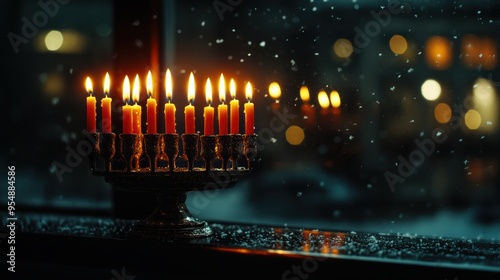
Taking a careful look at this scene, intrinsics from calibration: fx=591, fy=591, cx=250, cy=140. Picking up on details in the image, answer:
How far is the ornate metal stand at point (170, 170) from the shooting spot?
1488mm

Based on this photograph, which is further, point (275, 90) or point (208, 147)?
point (275, 90)

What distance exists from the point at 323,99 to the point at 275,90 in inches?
6.0

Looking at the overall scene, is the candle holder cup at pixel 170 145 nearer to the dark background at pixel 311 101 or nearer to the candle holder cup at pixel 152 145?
the candle holder cup at pixel 152 145

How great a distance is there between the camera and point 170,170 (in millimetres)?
1493

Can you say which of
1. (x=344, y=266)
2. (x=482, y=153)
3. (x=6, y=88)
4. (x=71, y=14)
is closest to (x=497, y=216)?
(x=482, y=153)

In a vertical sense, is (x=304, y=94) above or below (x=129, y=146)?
above

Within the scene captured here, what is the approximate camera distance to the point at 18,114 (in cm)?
221

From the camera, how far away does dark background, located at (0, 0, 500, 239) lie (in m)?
1.61

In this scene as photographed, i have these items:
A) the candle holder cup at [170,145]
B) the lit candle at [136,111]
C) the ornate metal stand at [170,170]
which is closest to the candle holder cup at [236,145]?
the ornate metal stand at [170,170]

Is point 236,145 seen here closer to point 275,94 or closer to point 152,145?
point 152,145

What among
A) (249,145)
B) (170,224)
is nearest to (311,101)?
(249,145)

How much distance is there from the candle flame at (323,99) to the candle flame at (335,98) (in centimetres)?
1

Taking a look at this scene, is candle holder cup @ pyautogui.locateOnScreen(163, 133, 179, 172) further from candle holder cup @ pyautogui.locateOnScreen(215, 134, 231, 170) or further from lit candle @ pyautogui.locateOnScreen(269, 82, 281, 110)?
lit candle @ pyautogui.locateOnScreen(269, 82, 281, 110)

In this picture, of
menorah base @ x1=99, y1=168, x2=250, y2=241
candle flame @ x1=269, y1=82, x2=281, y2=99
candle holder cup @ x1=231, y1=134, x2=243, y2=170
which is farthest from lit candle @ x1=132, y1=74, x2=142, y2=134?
candle flame @ x1=269, y1=82, x2=281, y2=99
